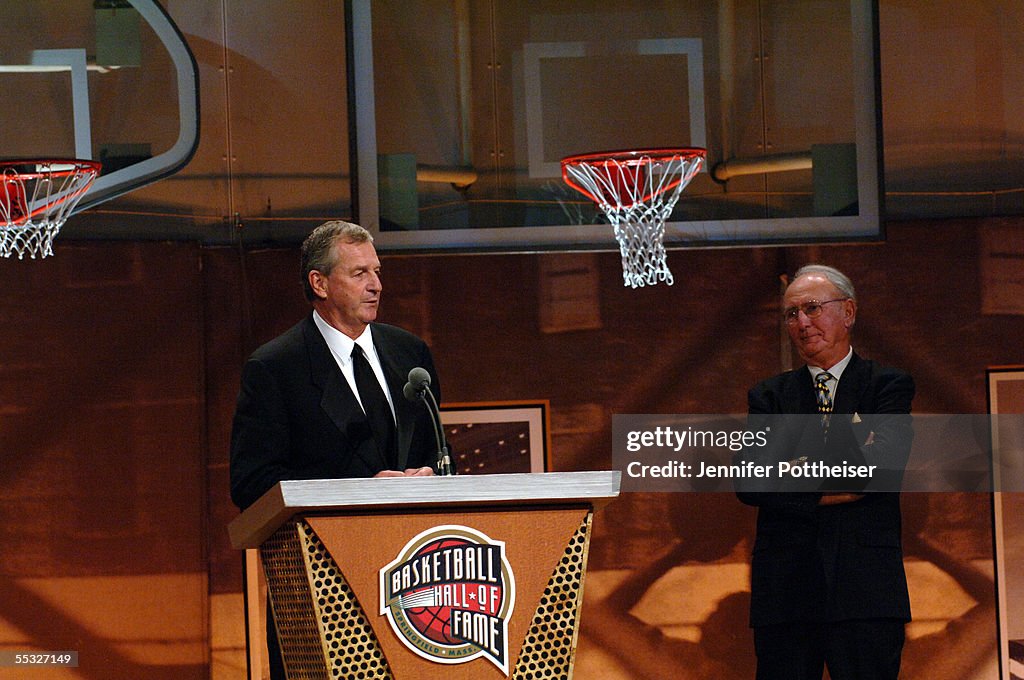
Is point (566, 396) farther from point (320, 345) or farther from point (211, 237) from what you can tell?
point (320, 345)

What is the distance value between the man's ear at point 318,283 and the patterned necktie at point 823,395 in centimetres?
165

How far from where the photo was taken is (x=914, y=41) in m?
5.14

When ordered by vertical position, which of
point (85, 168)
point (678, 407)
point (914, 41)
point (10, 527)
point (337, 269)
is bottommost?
Answer: point (10, 527)

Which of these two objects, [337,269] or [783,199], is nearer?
[337,269]

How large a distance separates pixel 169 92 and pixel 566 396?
1874 millimetres

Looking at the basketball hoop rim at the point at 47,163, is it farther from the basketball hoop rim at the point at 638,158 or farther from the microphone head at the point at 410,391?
the microphone head at the point at 410,391

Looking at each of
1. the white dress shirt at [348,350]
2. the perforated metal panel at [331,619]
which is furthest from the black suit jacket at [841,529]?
the perforated metal panel at [331,619]

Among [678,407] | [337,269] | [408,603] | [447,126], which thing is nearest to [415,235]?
[447,126]

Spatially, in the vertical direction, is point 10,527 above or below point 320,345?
below

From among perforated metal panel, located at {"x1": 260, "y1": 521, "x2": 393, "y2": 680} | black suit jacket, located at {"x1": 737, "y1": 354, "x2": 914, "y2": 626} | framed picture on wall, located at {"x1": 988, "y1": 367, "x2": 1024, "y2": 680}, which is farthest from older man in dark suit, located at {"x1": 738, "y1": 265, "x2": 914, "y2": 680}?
perforated metal panel, located at {"x1": 260, "y1": 521, "x2": 393, "y2": 680}

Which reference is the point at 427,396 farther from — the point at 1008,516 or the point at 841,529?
the point at 1008,516

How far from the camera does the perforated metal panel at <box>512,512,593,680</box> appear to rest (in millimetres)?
2422

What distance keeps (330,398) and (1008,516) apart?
3.08m

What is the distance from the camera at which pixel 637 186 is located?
4902 mm
